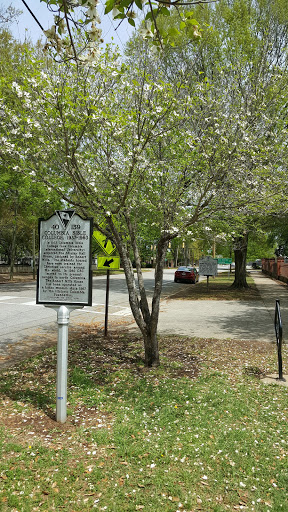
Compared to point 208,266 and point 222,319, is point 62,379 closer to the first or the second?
point 222,319

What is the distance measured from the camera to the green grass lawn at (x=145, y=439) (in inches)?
119

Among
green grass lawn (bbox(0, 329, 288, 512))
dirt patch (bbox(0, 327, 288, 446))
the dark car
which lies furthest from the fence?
green grass lawn (bbox(0, 329, 288, 512))

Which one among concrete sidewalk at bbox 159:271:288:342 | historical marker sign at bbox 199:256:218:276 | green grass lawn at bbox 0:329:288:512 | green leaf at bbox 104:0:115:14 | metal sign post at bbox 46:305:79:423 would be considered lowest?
green grass lawn at bbox 0:329:288:512

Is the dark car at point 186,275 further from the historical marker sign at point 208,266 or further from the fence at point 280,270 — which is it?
the historical marker sign at point 208,266

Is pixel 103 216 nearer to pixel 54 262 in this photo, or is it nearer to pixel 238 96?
pixel 54 262

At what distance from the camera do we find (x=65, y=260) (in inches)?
181

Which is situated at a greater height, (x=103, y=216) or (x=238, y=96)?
(x=238, y=96)

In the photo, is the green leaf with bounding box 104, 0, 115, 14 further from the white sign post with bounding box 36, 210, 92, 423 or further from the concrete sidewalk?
the concrete sidewalk

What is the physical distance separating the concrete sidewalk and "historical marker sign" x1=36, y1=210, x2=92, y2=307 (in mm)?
5379

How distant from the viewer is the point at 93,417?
4.45m

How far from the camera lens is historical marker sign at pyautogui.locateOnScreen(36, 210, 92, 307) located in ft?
14.8

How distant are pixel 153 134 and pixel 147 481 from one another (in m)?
4.35

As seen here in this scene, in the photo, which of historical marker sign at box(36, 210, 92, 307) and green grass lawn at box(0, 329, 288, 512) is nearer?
green grass lawn at box(0, 329, 288, 512)

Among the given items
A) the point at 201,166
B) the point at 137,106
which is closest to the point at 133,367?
the point at 201,166
